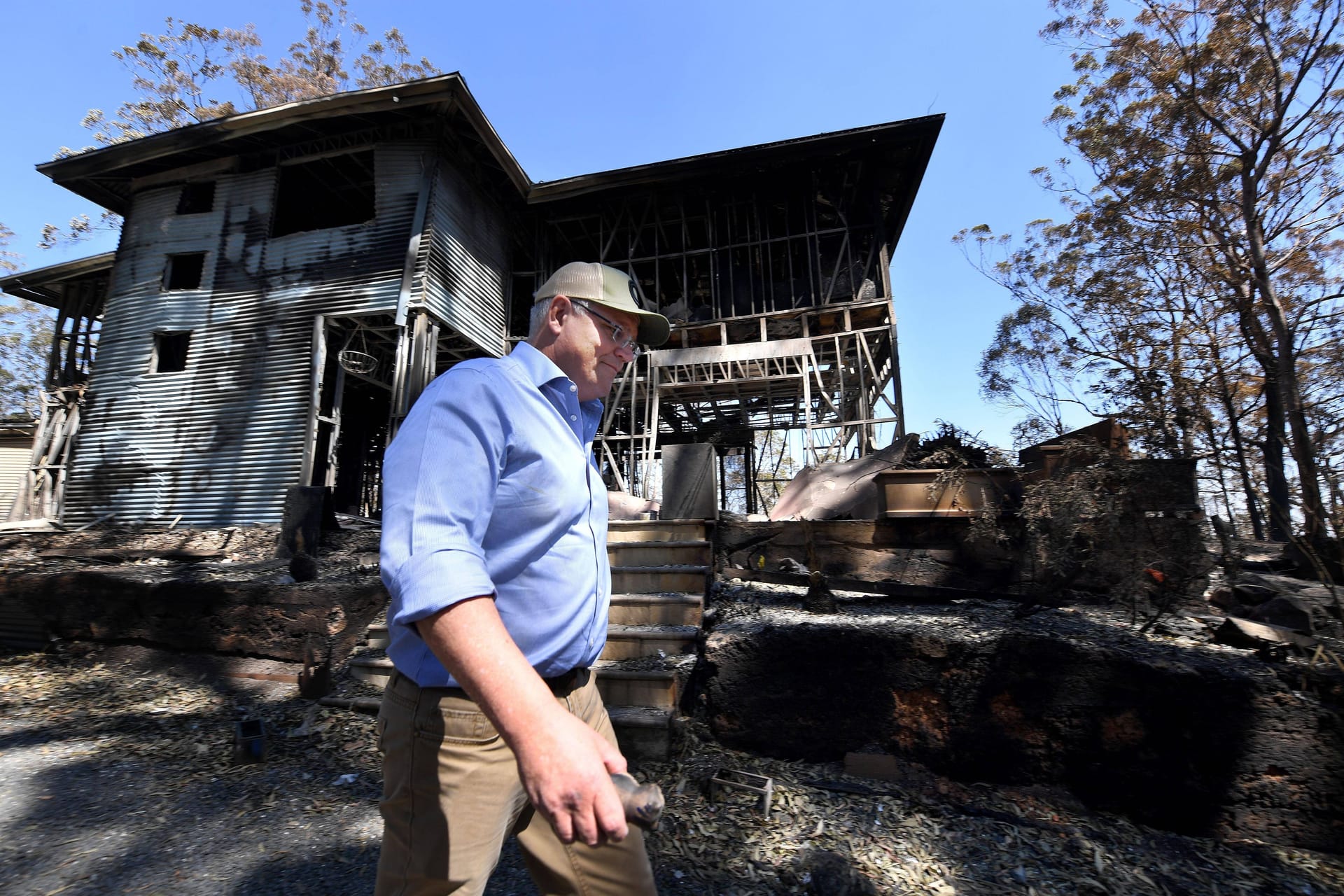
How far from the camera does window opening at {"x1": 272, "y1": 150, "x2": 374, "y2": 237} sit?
39.1 ft

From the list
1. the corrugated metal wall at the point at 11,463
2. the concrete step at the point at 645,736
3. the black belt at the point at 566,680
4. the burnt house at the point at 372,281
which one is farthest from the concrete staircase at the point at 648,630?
the corrugated metal wall at the point at 11,463

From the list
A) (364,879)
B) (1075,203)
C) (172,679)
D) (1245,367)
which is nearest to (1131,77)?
(1075,203)

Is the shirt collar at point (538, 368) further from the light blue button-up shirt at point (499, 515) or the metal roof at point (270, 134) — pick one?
the metal roof at point (270, 134)

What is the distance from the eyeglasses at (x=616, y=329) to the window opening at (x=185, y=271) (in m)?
13.9

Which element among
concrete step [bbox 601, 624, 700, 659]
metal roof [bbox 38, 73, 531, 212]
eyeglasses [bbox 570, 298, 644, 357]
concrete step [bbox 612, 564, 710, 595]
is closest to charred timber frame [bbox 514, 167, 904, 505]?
metal roof [bbox 38, 73, 531, 212]

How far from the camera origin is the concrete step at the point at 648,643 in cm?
420

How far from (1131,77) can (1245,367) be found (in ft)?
21.2

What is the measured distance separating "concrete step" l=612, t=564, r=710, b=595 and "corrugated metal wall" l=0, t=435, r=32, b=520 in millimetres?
24335

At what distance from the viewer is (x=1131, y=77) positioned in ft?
33.7

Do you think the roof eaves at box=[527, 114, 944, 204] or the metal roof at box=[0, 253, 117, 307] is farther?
the metal roof at box=[0, 253, 117, 307]

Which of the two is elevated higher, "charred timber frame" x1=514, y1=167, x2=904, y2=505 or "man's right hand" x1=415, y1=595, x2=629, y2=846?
"charred timber frame" x1=514, y1=167, x2=904, y2=505

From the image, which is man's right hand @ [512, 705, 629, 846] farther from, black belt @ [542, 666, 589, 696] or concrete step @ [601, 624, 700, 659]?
concrete step @ [601, 624, 700, 659]

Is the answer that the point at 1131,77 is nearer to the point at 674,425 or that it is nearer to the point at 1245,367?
the point at 1245,367

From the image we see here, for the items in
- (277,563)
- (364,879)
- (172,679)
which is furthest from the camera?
(277,563)
